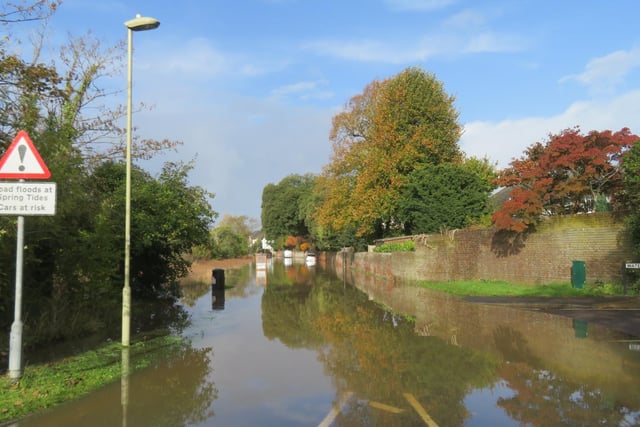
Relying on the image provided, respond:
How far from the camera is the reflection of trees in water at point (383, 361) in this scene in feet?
22.3

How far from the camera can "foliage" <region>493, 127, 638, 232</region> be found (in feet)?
69.3

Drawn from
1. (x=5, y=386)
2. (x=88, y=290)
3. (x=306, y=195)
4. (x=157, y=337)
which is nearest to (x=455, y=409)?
(x=5, y=386)

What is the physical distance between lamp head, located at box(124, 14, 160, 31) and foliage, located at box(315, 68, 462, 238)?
27.2 metres

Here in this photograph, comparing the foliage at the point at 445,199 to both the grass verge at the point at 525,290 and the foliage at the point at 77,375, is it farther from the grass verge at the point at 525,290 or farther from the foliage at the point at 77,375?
the foliage at the point at 77,375

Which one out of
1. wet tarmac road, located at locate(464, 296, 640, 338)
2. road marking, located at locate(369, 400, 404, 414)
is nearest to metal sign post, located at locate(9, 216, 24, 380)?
road marking, located at locate(369, 400, 404, 414)

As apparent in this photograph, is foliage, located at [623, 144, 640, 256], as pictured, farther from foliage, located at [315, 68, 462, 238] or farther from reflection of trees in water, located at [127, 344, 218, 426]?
foliage, located at [315, 68, 462, 238]

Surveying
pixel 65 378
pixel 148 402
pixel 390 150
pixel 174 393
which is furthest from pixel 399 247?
pixel 148 402

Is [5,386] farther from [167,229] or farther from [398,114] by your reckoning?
[398,114]

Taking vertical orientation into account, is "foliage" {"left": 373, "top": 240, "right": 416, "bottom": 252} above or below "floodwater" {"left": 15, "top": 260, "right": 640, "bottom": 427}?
above

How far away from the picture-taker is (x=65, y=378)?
8.20m

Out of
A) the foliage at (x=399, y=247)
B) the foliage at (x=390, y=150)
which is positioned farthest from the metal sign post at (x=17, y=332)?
the foliage at (x=390, y=150)

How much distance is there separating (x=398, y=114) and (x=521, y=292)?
21135 millimetres

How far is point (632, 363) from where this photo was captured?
8.89m

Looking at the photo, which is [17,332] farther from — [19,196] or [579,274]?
[579,274]
